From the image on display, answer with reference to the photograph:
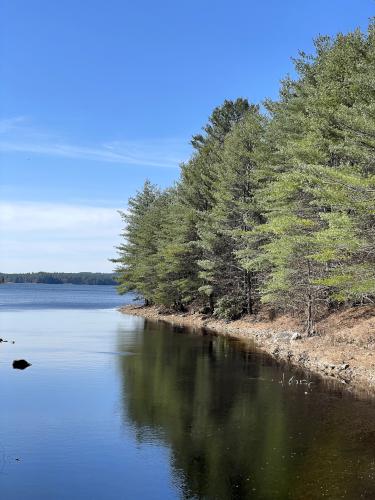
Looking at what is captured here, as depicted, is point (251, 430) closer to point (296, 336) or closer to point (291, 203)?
point (296, 336)

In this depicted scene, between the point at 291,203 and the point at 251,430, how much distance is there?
19.5 m

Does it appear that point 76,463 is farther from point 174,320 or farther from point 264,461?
point 174,320

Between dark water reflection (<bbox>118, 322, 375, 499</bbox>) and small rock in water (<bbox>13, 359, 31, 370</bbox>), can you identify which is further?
small rock in water (<bbox>13, 359, 31, 370</bbox>)

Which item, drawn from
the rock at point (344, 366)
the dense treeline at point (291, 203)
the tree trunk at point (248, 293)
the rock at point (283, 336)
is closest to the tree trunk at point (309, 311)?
the dense treeline at point (291, 203)

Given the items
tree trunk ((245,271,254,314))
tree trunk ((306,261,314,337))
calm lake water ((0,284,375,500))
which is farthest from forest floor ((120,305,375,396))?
tree trunk ((245,271,254,314))

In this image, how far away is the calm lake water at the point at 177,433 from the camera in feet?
36.4

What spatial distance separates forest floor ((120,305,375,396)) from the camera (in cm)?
2156

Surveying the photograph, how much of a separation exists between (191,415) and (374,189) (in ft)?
36.8

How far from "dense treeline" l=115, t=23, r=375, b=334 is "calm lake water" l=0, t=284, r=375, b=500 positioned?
6.46 metres

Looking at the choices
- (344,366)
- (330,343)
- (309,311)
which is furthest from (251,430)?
(309,311)

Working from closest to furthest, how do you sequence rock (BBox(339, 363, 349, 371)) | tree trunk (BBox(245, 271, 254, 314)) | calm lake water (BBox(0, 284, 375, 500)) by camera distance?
calm lake water (BBox(0, 284, 375, 500)), rock (BBox(339, 363, 349, 371)), tree trunk (BBox(245, 271, 254, 314))

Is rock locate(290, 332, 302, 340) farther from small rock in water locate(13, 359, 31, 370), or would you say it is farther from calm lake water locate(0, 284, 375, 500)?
small rock in water locate(13, 359, 31, 370)

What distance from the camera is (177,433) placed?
14.8 metres

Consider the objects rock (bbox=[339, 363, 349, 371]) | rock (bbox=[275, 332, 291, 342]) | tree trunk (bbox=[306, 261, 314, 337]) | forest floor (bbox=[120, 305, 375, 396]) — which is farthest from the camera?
rock (bbox=[275, 332, 291, 342])
